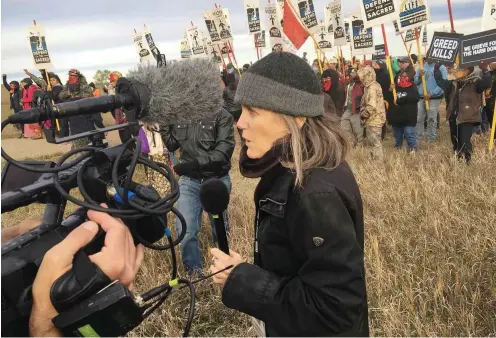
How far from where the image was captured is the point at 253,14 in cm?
1223

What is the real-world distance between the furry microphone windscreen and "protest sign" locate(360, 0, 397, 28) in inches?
291

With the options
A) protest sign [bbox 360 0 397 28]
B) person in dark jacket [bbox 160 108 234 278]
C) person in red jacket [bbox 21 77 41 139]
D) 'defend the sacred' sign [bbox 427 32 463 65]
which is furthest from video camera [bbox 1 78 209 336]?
person in red jacket [bbox 21 77 41 139]

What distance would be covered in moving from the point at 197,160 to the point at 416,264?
1.84 m

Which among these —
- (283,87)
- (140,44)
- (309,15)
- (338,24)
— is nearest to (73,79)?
(140,44)

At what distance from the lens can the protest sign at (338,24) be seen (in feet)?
35.0

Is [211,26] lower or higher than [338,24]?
higher

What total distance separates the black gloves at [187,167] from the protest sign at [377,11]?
641 centimetres

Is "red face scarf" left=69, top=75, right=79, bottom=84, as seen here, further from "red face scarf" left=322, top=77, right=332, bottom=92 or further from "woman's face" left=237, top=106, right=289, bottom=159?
"woman's face" left=237, top=106, right=289, bottom=159

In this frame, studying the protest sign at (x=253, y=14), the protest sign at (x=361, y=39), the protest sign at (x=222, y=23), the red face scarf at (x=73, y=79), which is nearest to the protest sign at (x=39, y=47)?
the red face scarf at (x=73, y=79)

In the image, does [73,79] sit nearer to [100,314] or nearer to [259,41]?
[259,41]

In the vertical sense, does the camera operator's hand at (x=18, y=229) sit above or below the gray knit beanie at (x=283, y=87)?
below

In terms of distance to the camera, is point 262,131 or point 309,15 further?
point 309,15

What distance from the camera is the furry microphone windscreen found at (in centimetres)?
135

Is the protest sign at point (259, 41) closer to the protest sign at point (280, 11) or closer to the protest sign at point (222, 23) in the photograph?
the protest sign at point (222, 23)
